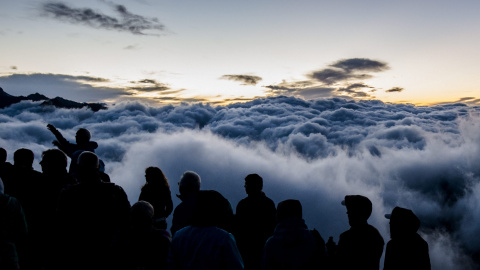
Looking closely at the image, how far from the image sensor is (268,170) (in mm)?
78000

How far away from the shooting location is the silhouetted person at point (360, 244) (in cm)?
340

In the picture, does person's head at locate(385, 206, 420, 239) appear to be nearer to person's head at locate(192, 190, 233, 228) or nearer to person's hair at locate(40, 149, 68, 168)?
person's head at locate(192, 190, 233, 228)

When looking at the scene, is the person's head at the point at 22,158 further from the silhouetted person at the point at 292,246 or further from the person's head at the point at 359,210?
the person's head at the point at 359,210

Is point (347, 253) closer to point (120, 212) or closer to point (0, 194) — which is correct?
point (120, 212)

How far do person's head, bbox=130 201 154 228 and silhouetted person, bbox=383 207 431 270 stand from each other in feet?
9.10

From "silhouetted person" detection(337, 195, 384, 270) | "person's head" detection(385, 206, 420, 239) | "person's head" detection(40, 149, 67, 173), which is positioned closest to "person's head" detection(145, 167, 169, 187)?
"person's head" detection(40, 149, 67, 173)

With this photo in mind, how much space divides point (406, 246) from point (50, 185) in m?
4.62

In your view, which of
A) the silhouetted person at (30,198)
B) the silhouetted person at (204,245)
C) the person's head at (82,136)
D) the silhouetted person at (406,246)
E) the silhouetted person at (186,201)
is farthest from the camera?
the person's head at (82,136)

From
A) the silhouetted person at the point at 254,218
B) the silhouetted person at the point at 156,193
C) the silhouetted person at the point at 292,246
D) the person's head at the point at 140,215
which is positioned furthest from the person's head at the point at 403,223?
the silhouetted person at the point at 156,193

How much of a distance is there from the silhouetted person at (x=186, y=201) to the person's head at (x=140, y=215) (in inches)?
35.3

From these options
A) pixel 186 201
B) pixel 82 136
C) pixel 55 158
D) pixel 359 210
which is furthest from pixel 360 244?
pixel 82 136

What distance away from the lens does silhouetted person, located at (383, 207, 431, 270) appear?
3.33 m

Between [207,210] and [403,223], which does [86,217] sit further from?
[403,223]

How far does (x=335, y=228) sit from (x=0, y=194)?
6008 centimetres
